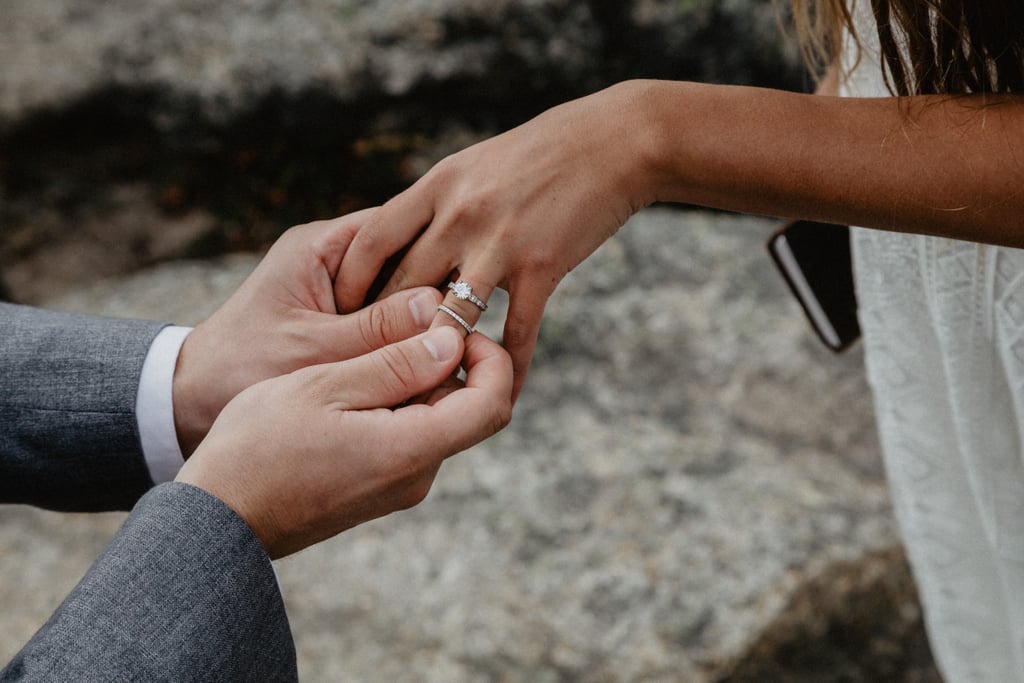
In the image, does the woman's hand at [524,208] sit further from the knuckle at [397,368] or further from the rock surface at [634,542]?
the rock surface at [634,542]

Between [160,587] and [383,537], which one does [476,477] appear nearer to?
[383,537]

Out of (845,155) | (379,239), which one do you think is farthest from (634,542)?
(845,155)

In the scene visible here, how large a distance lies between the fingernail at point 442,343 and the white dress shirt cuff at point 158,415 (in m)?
0.46

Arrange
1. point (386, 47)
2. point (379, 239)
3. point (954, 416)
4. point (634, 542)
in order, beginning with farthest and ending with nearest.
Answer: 1. point (386, 47)
2. point (634, 542)
3. point (954, 416)
4. point (379, 239)

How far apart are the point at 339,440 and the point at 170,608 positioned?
0.27 m

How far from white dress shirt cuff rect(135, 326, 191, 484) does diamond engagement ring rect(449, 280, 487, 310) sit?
0.50m

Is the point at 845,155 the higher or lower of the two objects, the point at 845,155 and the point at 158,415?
the higher

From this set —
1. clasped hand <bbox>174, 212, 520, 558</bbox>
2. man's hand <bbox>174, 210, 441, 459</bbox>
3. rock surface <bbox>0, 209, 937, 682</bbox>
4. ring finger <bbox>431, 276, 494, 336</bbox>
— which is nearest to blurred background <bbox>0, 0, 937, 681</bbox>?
rock surface <bbox>0, 209, 937, 682</bbox>

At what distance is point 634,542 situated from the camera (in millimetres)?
2121

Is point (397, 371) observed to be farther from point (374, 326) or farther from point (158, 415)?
point (158, 415)

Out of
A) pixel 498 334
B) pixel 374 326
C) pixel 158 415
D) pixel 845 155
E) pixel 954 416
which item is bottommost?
pixel 498 334

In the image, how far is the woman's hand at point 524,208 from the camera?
3.68ft

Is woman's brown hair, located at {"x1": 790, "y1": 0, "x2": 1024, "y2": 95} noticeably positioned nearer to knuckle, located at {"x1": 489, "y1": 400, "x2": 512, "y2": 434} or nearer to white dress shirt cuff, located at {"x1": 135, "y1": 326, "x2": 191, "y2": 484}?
knuckle, located at {"x1": 489, "y1": 400, "x2": 512, "y2": 434}

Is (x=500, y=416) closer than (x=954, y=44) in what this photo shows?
No
